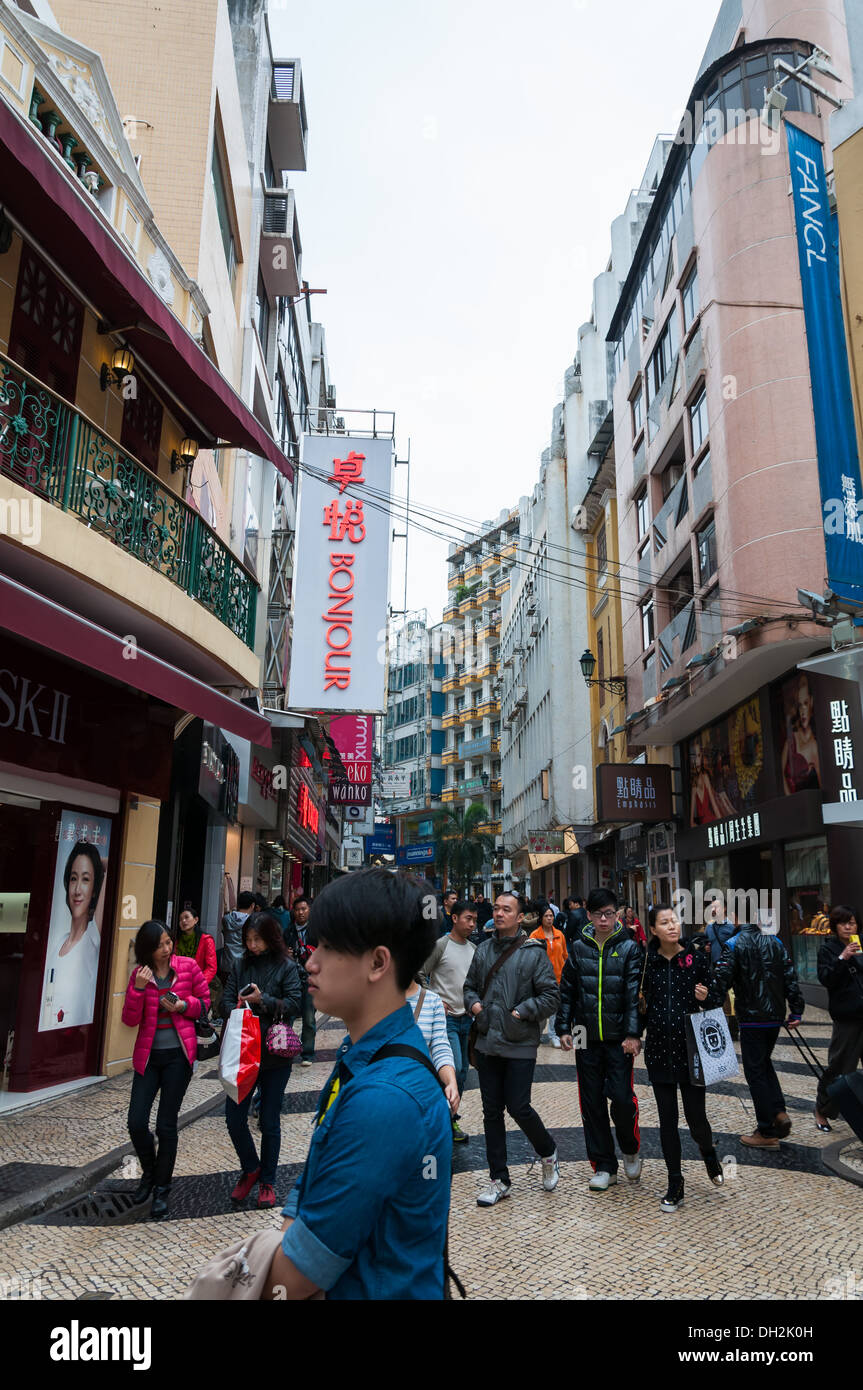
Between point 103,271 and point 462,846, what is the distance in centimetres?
5033

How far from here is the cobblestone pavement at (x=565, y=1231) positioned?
4.27m

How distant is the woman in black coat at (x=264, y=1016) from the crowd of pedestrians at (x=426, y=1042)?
13mm

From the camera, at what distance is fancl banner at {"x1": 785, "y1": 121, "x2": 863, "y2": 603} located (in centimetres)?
1118

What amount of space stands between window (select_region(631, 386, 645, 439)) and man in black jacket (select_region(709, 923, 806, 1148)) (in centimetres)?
2287

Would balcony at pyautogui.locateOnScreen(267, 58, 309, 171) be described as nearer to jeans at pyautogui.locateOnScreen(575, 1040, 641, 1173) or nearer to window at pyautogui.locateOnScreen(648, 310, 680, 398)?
window at pyautogui.locateOnScreen(648, 310, 680, 398)

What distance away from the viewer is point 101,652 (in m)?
6.73

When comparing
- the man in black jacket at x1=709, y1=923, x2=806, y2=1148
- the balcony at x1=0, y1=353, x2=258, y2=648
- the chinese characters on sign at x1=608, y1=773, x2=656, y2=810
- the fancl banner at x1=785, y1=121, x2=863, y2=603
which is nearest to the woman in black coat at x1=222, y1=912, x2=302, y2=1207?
the man in black jacket at x1=709, y1=923, x2=806, y2=1148

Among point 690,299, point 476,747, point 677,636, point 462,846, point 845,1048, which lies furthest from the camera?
point 476,747

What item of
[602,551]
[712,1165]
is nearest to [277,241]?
[602,551]

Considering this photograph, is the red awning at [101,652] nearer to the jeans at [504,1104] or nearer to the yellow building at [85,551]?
the yellow building at [85,551]

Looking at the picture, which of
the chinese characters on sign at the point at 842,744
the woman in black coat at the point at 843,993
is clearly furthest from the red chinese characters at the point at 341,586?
the woman in black coat at the point at 843,993

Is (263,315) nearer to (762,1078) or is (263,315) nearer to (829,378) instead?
(829,378)

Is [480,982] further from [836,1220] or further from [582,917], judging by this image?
[582,917]
